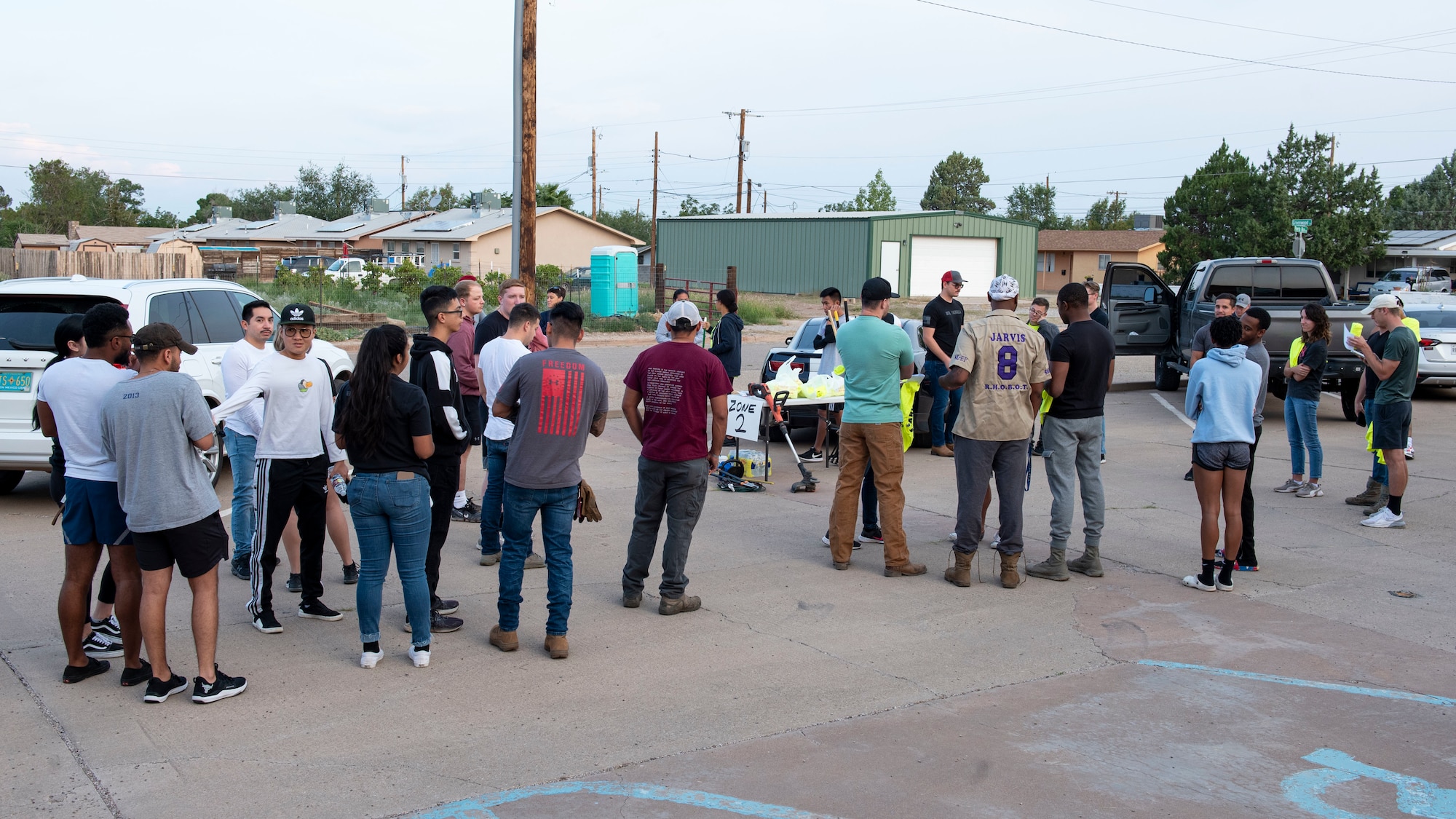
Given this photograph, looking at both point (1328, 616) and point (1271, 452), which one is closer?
point (1328, 616)

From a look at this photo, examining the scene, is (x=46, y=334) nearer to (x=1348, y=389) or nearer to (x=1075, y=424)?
(x=1075, y=424)

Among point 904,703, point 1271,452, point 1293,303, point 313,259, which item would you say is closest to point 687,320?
point 904,703

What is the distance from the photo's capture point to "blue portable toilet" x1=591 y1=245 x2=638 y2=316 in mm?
34625

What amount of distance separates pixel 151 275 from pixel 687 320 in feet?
88.1

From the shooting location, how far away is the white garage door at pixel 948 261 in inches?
1951

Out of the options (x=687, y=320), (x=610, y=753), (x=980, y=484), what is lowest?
(x=610, y=753)

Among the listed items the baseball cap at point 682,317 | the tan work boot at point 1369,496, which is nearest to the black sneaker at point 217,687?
the baseball cap at point 682,317

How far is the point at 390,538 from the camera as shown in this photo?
5.53 meters

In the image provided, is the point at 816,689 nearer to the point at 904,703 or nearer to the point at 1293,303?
the point at 904,703

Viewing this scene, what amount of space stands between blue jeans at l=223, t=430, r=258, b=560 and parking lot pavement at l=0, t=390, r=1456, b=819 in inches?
14.2

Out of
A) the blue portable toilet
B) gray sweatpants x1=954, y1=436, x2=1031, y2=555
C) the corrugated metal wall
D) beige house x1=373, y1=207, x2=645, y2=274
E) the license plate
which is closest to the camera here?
gray sweatpants x1=954, y1=436, x2=1031, y2=555

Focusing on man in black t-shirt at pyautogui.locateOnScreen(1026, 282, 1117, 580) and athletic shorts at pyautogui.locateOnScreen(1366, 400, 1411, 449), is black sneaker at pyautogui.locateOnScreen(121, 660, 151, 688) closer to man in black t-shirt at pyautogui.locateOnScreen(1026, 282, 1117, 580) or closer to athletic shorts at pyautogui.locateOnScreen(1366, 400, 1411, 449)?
man in black t-shirt at pyautogui.locateOnScreen(1026, 282, 1117, 580)

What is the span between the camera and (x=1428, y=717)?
16.9ft

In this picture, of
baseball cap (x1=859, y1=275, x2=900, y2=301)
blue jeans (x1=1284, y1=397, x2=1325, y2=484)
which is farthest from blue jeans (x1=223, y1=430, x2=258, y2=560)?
blue jeans (x1=1284, y1=397, x2=1325, y2=484)
